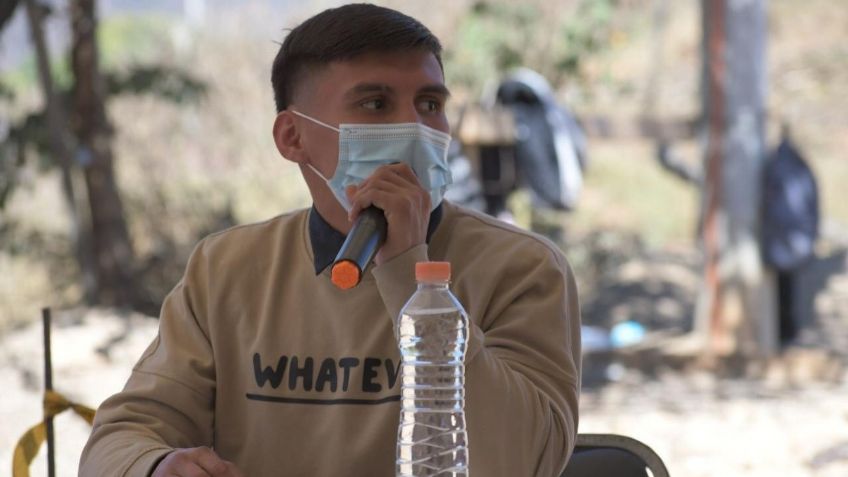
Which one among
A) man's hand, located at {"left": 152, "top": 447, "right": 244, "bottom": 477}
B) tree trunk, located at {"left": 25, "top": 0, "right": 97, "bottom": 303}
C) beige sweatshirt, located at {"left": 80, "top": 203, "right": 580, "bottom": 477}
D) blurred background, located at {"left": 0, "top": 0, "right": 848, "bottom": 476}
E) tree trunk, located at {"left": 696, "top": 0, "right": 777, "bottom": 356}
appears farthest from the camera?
tree trunk, located at {"left": 25, "top": 0, "right": 97, "bottom": 303}

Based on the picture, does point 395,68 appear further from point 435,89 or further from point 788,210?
point 788,210

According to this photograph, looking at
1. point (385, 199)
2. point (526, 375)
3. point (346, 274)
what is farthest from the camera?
point (526, 375)

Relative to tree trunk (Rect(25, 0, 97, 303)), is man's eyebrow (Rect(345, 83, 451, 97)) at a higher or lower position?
lower

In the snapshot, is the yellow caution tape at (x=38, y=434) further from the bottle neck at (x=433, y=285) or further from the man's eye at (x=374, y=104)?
the bottle neck at (x=433, y=285)

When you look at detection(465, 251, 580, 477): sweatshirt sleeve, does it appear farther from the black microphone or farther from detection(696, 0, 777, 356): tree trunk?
detection(696, 0, 777, 356): tree trunk

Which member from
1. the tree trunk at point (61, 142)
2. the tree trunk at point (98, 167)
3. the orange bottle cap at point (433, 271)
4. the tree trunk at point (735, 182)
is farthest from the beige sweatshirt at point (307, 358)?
the tree trunk at point (98, 167)

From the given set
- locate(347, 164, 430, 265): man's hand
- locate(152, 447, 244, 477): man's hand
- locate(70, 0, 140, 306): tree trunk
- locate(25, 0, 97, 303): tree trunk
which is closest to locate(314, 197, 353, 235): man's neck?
locate(347, 164, 430, 265): man's hand

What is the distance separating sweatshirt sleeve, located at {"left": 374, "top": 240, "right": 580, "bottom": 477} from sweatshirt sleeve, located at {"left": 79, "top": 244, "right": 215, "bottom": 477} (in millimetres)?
458

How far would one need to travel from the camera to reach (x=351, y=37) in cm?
223

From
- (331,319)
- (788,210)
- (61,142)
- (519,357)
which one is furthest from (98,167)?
(519,357)

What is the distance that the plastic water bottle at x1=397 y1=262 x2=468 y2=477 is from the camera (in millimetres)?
1767

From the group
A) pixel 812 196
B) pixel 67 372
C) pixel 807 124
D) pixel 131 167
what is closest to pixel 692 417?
pixel 812 196

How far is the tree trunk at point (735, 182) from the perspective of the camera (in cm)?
755

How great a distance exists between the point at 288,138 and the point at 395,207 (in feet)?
2.06
